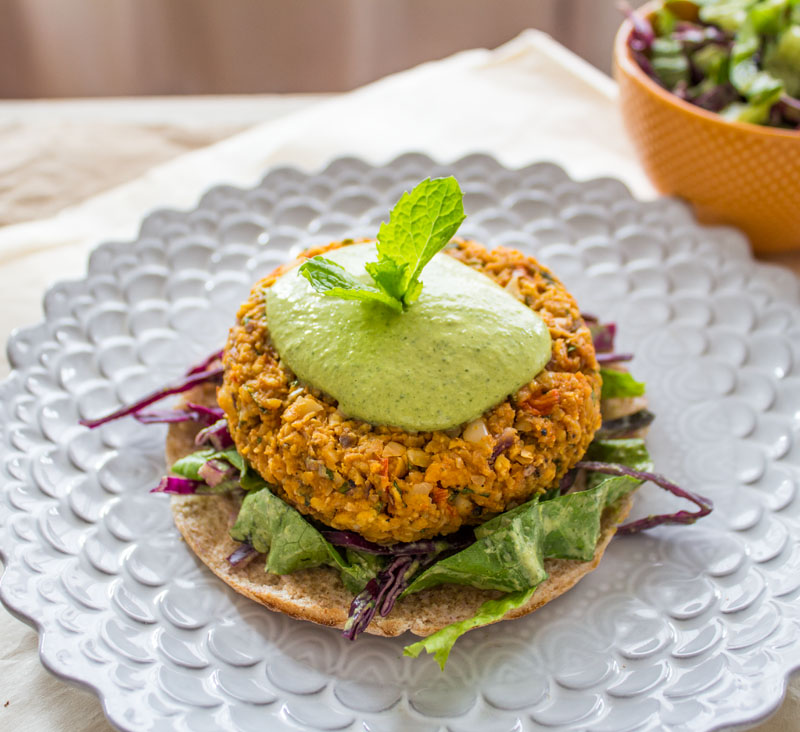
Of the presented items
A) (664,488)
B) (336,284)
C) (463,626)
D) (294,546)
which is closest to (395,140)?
(336,284)

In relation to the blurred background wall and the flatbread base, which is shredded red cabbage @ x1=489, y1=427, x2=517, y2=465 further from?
the blurred background wall

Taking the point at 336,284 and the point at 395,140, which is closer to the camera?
the point at 336,284

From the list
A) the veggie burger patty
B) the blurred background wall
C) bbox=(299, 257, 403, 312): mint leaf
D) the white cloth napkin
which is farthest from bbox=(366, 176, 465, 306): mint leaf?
the blurred background wall

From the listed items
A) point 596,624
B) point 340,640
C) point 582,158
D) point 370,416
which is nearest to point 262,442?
point 370,416

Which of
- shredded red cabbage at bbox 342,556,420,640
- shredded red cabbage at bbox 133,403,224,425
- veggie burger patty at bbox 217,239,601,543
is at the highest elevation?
veggie burger patty at bbox 217,239,601,543

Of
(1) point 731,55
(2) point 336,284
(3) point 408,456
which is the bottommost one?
(3) point 408,456

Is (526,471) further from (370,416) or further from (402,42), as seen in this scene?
(402,42)

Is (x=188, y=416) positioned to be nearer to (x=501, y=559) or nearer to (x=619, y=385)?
(x=501, y=559)
